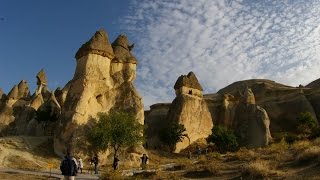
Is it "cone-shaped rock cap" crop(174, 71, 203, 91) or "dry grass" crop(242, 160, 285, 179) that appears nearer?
"dry grass" crop(242, 160, 285, 179)

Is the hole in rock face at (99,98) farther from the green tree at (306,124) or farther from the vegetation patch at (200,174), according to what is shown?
the green tree at (306,124)

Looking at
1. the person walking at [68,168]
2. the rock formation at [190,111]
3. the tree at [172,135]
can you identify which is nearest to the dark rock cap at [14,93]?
the rock formation at [190,111]

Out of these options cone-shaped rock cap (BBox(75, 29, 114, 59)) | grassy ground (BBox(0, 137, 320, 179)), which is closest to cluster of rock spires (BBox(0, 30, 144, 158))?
cone-shaped rock cap (BBox(75, 29, 114, 59))

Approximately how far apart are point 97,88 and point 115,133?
6912 millimetres

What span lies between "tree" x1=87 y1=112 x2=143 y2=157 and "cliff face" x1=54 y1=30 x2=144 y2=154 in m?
2.05

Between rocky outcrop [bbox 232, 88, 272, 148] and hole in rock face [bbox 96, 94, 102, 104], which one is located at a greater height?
hole in rock face [bbox 96, 94, 102, 104]

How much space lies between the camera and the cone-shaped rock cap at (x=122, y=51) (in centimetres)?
4228

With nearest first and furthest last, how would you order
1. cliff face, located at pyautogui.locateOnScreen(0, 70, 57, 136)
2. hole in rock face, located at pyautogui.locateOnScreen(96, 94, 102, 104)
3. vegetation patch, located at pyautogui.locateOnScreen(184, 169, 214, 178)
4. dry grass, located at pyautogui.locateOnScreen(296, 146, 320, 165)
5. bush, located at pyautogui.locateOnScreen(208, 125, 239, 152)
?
dry grass, located at pyautogui.locateOnScreen(296, 146, 320, 165) → vegetation patch, located at pyautogui.locateOnScreen(184, 169, 214, 178) → hole in rock face, located at pyautogui.locateOnScreen(96, 94, 102, 104) → bush, located at pyautogui.locateOnScreen(208, 125, 239, 152) → cliff face, located at pyautogui.locateOnScreen(0, 70, 57, 136)

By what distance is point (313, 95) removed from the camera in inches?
2451

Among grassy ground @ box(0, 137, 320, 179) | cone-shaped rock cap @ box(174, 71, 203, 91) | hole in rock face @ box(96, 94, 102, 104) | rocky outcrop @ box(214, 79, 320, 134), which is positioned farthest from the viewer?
rocky outcrop @ box(214, 79, 320, 134)

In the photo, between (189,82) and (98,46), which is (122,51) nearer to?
(98,46)

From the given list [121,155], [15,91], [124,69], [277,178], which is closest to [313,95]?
[124,69]

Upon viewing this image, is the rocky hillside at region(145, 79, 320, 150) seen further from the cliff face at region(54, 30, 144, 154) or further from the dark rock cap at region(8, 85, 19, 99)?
the dark rock cap at region(8, 85, 19, 99)

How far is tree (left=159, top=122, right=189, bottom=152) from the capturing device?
4625 centimetres
